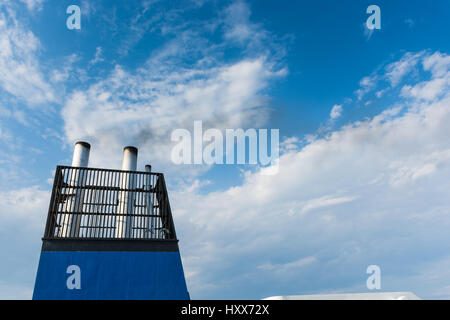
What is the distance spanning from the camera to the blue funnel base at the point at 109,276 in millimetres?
11544

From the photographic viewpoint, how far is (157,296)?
40.0 ft

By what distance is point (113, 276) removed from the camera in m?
12.1

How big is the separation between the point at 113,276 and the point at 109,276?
15 cm

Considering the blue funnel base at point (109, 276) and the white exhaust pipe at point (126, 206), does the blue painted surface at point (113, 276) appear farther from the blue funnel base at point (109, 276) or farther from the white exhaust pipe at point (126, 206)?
the white exhaust pipe at point (126, 206)

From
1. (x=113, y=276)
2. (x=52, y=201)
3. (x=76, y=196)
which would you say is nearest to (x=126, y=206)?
(x=76, y=196)

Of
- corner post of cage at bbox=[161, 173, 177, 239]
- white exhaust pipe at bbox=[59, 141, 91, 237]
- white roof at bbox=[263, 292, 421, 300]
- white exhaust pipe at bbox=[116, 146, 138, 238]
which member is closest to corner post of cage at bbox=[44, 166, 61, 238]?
white exhaust pipe at bbox=[59, 141, 91, 237]

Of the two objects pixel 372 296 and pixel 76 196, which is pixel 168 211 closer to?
pixel 76 196

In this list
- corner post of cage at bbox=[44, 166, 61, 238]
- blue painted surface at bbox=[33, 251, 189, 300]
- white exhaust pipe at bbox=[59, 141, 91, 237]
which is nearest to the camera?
blue painted surface at bbox=[33, 251, 189, 300]

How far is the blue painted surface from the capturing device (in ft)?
37.8

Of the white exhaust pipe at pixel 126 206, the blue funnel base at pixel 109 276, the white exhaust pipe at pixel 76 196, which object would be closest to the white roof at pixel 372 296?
the blue funnel base at pixel 109 276

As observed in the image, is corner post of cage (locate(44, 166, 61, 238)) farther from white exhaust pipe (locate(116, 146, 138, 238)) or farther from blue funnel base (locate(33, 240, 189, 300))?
white exhaust pipe (locate(116, 146, 138, 238))
